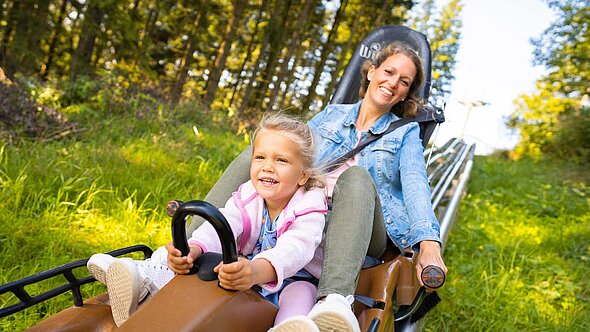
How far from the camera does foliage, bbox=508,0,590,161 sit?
10.9 m

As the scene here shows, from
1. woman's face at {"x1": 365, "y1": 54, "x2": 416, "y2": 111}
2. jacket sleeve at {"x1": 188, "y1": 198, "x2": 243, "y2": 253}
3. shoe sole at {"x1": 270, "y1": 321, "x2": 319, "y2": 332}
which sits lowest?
shoe sole at {"x1": 270, "y1": 321, "x2": 319, "y2": 332}

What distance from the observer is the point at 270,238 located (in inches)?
79.0

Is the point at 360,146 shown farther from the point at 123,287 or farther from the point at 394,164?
the point at 123,287

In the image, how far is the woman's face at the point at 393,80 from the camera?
283 cm

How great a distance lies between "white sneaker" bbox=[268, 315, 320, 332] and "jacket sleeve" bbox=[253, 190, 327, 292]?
0.23 metres

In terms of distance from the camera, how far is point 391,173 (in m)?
2.73

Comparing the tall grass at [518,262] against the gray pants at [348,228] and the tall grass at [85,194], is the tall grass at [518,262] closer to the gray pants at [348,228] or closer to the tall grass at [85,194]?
the gray pants at [348,228]

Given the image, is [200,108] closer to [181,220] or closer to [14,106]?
[14,106]

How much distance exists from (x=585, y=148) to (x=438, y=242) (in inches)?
378

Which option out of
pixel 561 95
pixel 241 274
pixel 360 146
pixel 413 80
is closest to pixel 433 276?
pixel 241 274

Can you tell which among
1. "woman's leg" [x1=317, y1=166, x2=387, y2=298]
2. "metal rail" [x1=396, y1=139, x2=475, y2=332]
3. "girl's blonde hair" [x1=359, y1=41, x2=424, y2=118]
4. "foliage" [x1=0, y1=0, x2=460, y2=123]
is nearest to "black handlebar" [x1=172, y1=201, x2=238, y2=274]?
"woman's leg" [x1=317, y1=166, x2=387, y2=298]

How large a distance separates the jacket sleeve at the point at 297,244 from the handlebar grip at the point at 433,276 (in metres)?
0.42

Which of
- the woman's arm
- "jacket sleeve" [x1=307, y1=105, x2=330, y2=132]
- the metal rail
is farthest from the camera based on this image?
the metal rail

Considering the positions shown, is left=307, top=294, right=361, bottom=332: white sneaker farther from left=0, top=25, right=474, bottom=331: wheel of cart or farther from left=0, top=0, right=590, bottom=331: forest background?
left=0, top=0, right=590, bottom=331: forest background
